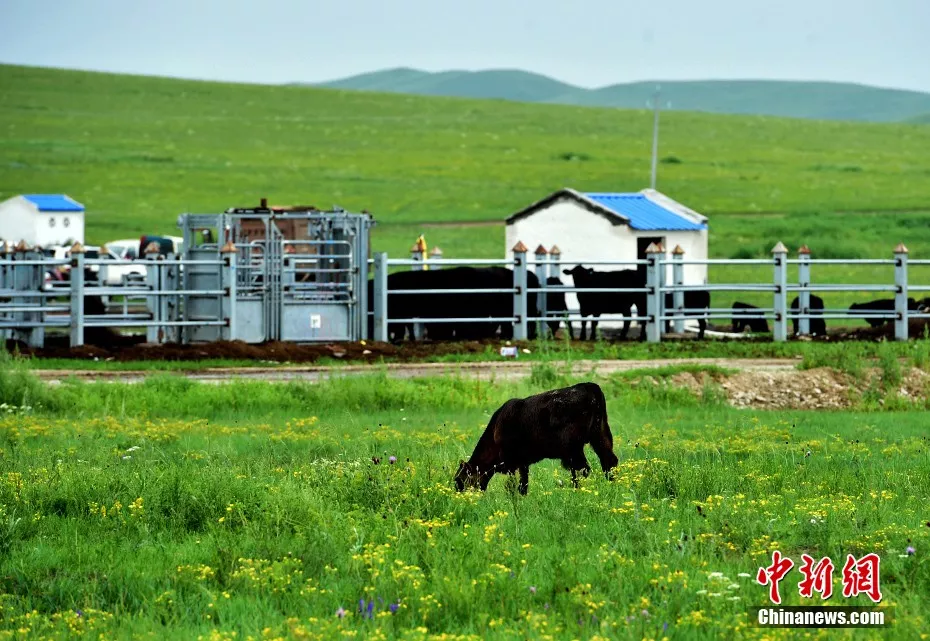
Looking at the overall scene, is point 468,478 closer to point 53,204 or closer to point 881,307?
point 881,307

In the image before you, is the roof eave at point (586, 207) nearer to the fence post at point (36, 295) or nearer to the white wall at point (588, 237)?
the white wall at point (588, 237)

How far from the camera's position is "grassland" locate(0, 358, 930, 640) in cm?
761

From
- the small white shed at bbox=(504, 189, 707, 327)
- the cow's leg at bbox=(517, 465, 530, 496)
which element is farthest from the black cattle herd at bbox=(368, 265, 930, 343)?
the cow's leg at bbox=(517, 465, 530, 496)

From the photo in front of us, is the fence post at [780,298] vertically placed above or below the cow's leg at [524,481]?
above

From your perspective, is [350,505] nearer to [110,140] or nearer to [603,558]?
[603,558]

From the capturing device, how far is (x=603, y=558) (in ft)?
27.8

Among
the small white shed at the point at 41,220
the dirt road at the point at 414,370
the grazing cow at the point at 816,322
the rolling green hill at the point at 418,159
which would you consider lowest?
the dirt road at the point at 414,370

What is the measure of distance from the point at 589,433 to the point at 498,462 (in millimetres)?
717

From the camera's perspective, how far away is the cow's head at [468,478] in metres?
10.8

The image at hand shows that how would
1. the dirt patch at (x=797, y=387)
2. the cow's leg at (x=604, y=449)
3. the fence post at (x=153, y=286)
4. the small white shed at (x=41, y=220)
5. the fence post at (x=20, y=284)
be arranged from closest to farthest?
the cow's leg at (x=604, y=449) → the dirt patch at (x=797, y=387) → the fence post at (x=20, y=284) → the fence post at (x=153, y=286) → the small white shed at (x=41, y=220)

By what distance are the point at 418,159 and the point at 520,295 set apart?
246ft

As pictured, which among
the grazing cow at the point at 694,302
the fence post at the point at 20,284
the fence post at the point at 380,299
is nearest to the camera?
the fence post at the point at 20,284

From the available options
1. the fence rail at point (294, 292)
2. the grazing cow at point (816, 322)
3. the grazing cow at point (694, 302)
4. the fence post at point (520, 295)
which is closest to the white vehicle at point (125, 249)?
the fence rail at point (294, 292)

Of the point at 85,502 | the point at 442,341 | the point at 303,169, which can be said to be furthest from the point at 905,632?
the point at 303,169
